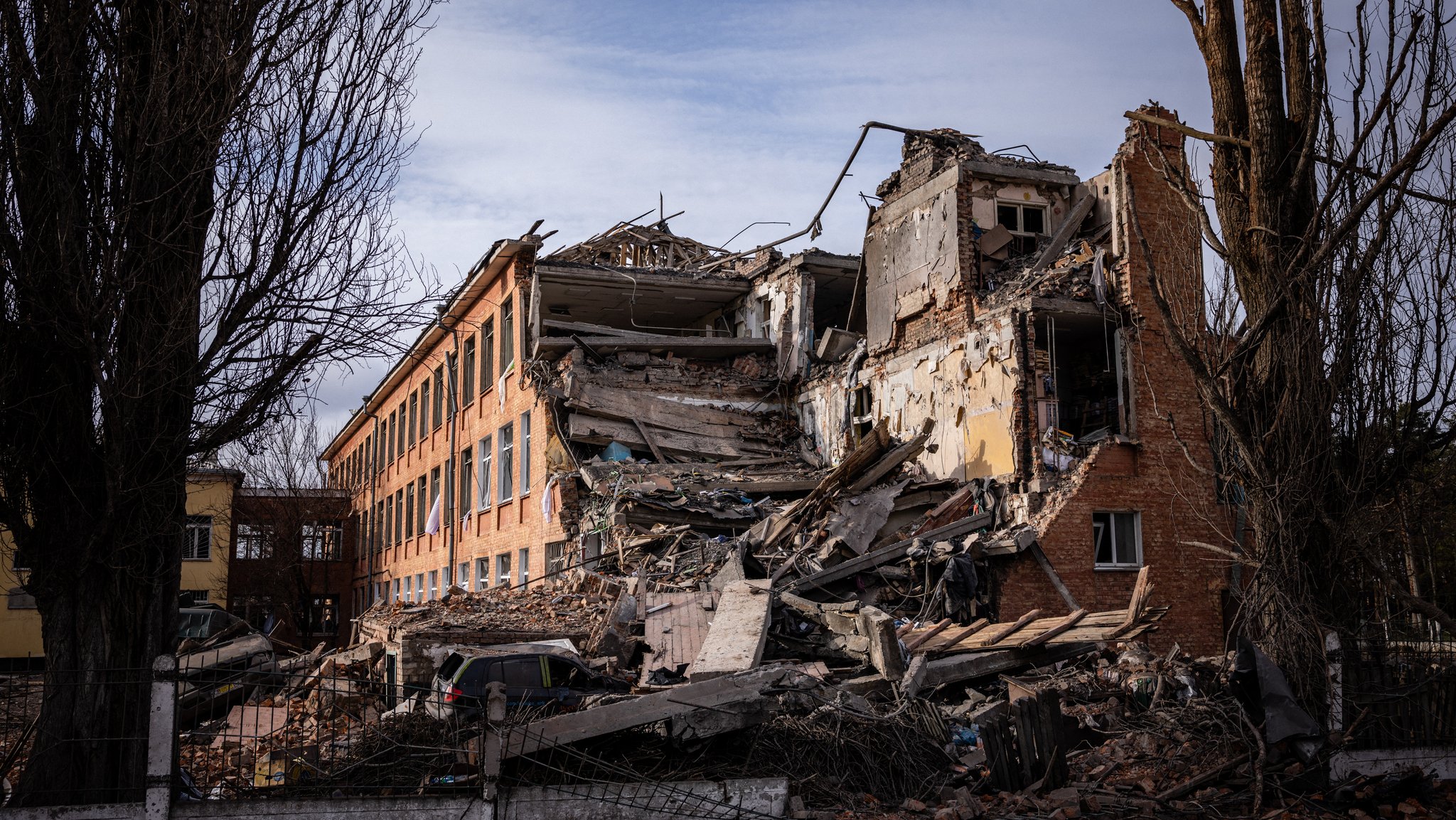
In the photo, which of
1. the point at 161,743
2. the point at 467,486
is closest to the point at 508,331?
the point at 467,486

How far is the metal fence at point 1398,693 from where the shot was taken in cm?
801

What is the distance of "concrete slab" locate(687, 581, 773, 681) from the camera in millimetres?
11453

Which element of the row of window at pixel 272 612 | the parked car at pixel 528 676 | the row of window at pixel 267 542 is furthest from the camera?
the row of window at pixel 267 542

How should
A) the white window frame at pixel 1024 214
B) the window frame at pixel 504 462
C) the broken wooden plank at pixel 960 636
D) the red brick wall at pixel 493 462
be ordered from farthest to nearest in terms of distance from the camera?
the window frame at pixel 504 462 < the red brick wall at pixel 493 462 < the white window frame at pixel 1024 214 < the broken wooden plank at pixel 960 636

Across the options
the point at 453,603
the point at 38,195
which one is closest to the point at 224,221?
the point at 38,195

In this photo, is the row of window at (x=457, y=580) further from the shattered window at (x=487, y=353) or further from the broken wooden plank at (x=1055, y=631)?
the broken wooden plank at (x=1055, y=631)

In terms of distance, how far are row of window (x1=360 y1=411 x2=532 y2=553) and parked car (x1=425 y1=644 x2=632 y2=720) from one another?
12041 mm

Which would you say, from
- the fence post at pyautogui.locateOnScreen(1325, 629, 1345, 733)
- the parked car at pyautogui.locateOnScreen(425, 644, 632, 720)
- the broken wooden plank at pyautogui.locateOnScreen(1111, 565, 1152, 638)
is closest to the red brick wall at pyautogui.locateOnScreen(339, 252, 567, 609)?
the parked car at pyautogui.locateOnScreen(425, 644, 632, 720)

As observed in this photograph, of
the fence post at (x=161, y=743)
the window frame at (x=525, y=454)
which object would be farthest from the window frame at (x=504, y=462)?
the fence post at (x=161, y=743)

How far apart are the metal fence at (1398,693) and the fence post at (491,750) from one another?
→ 6.01 meters

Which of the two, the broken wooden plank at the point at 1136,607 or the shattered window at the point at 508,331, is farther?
the shattered window at the point at 508,331

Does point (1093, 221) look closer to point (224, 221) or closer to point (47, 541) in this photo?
point (224, 221)

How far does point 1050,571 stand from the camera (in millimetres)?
15906

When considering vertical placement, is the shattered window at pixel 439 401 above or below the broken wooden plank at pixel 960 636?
above
